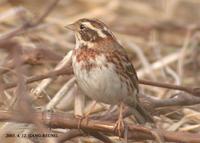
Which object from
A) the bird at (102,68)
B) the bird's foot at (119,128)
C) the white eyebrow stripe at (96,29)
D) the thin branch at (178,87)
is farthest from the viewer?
the thin branch at (178,87)

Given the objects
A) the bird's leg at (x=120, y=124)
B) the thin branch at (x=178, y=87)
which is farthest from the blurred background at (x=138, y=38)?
the bird's leg at (x=120, y=124)

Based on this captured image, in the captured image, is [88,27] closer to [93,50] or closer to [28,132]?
[93,50]

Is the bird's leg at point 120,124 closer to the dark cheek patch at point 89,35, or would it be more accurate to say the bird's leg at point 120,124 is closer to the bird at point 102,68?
the bird at point 102,68

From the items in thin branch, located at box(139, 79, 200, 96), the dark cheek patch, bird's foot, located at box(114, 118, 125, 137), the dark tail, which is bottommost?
bird's foot, located at box(114, 118, 125, 137)

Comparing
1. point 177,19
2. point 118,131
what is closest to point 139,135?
point 118,131

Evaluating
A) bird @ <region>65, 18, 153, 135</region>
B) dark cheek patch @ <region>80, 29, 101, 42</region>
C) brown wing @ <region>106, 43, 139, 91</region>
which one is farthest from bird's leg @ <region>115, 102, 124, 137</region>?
dark cheek patch @ <region>80, 29, 101, 42</region>

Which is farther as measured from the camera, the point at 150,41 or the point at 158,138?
the point at 150,41

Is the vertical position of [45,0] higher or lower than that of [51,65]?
higher

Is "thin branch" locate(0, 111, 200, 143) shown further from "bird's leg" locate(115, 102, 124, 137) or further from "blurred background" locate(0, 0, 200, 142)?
"blurred background" locate(0, 0, 200, 142)
